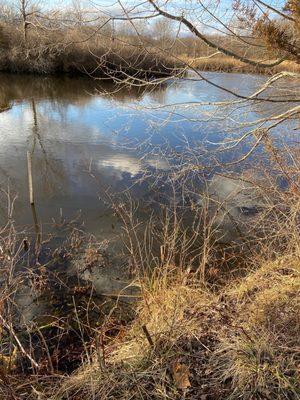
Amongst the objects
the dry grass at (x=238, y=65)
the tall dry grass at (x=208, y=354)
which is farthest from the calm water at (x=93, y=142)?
the tall dry grass at (x=208, y=354)

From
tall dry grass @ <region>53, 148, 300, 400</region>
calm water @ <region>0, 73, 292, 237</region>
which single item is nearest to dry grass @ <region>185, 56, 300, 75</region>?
calm water @ <region>0, 73, 292, 237</region>

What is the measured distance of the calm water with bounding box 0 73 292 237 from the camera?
21.5ft

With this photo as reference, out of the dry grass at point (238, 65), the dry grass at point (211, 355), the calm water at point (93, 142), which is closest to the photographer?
the dry grass at point (211, 355)

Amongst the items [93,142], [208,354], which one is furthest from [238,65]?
[93,142]

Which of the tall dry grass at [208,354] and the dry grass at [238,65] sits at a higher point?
the dry grass at [238,65]

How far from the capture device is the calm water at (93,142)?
6.56 meters

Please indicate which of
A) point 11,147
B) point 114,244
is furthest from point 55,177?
point 114,244

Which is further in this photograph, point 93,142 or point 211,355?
point 93,142

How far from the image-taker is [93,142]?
10.6m

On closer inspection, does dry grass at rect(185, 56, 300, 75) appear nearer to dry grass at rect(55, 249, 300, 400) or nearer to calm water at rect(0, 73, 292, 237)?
calm water at rect(0, 73, 292, 237)

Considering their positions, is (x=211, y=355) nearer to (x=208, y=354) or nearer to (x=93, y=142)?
(x=208, y=354)

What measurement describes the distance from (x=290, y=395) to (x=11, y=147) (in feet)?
29.7

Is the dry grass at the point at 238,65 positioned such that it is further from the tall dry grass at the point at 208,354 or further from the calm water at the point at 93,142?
the tall dry grass at the point at 208,354

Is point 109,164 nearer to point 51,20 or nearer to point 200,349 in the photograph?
point 51,20
